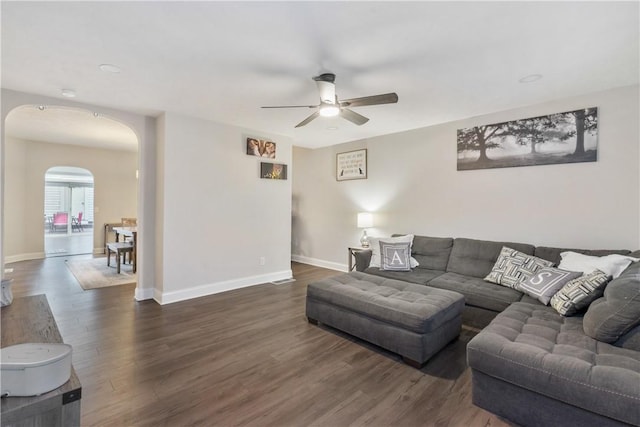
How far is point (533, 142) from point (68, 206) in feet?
43.7

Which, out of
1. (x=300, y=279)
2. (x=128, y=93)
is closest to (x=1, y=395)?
(x=128, y=93)

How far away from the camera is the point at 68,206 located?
1027 centimetres

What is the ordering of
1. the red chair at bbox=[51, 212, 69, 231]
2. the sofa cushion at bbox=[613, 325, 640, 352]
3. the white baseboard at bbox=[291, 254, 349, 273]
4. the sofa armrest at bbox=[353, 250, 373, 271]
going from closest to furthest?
the sofa cushion at bbox=[613, 325, 640, 352] → the sofa armrest at bbox=[353, 250, 373, 271] → the white baseboard at bbox=[291, 254, 349, 273] → the red chair at bbox=[51, 212, 69, 231]

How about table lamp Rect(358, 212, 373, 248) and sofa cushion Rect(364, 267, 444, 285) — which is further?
table lamp Rect(358, 212, 373, 248)

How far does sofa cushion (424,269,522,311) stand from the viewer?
9.47 feet

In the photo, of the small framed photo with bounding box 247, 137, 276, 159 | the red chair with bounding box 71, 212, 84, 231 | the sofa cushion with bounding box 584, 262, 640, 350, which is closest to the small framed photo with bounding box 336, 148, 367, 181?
the small framed photo with bounding box 247, 137, 276, 159

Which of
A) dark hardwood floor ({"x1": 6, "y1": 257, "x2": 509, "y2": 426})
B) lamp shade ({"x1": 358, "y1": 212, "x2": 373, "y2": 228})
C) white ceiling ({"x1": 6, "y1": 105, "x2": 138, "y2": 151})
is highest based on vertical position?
white ceiling ({"x1": 6, "y1": 105, "x2": 138, "y2": 151})

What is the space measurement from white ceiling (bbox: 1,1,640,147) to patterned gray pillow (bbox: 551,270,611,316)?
1.84 metres

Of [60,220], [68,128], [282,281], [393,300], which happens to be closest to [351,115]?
[393,300]

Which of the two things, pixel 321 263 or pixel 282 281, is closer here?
pixel 282 281

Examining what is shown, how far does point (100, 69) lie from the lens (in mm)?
2686

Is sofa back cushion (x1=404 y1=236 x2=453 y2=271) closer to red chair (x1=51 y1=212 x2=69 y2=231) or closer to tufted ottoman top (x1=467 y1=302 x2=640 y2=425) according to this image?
tufted ottoman top (x1=467 y1=302 x2=640 y2=425)

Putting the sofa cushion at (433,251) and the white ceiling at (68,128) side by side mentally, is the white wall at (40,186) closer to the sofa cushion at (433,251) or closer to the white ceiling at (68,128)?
the white ceiling at (68,128)

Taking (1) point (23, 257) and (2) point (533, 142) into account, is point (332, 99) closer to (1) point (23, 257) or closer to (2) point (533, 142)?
(2) point (533, 142)
